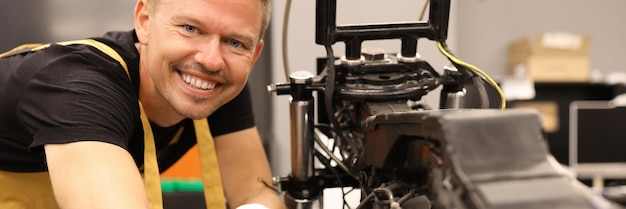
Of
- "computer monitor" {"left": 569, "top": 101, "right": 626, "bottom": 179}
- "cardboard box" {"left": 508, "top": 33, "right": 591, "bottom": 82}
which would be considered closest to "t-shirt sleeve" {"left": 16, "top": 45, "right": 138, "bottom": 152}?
"computer monitor" {"left": 569, "top": 101, "right": 626, "bottom": 179}

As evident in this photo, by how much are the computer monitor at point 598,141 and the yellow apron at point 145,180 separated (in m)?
2.24

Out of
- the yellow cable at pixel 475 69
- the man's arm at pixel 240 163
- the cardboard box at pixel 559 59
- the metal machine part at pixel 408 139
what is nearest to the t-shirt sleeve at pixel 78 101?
the metal machine part at pixel 408 139

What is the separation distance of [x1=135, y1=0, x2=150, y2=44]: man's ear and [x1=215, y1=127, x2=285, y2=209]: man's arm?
348 millimetres

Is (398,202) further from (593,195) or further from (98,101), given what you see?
(98,101)

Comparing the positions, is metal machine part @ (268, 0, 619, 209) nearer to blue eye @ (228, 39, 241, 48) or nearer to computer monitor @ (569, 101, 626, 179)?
blue eye @ (228, 39, 241, 48)

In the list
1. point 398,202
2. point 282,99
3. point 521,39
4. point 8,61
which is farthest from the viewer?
point 521,39

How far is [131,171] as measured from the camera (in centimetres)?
86

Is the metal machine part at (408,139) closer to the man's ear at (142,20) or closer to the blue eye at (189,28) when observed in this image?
the blue eye at (189,28)

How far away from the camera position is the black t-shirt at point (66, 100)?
0.86 m

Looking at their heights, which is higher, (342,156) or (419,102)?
(419,102)

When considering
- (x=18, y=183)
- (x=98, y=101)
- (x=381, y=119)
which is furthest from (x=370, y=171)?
(x=18, y=183)

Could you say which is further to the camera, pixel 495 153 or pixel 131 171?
pixel 131 171

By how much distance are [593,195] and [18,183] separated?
3.42 feet

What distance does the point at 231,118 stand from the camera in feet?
4.40
